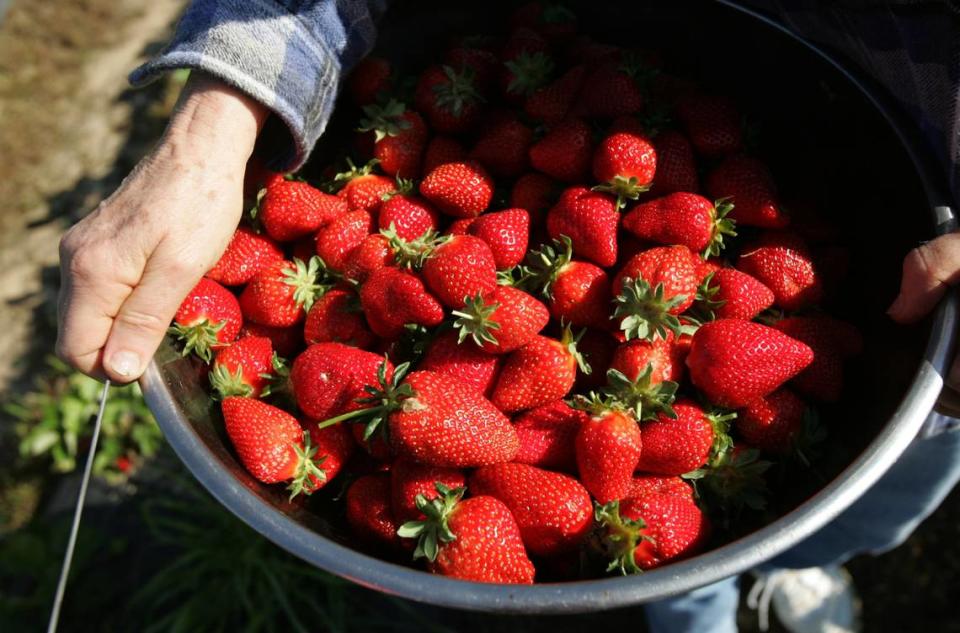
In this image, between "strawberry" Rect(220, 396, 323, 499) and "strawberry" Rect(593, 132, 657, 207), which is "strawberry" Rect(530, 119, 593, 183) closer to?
"strawberry" Rect(593, 132, 657, 207)

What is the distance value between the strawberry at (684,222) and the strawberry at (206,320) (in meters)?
0.66

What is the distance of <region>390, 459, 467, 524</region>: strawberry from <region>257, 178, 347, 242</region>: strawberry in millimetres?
458

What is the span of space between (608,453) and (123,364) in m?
0.66

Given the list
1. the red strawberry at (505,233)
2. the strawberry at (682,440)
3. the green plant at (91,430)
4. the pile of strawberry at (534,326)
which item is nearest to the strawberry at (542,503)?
the pile of strawberry at (534,326)

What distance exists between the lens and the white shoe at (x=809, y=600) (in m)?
2.09

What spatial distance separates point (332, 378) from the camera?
43.1 inches

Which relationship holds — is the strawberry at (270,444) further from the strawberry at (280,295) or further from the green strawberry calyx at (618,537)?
the green strawberry calyx at (618,537)

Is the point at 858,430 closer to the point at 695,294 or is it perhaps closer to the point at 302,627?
the point at 695,294

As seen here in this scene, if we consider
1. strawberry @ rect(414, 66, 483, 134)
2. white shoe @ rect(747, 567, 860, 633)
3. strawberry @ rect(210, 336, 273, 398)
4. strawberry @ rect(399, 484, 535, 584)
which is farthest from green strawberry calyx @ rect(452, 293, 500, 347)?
white shoe @ rect(747, 567, 860, 633)

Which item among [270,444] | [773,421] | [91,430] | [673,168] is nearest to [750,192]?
[673,168]

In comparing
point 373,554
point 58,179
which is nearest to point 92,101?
point 58,179

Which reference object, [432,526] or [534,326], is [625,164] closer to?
[534,326]

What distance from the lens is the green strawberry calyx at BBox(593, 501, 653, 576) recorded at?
0.98 metres

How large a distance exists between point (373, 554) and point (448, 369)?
28cm
